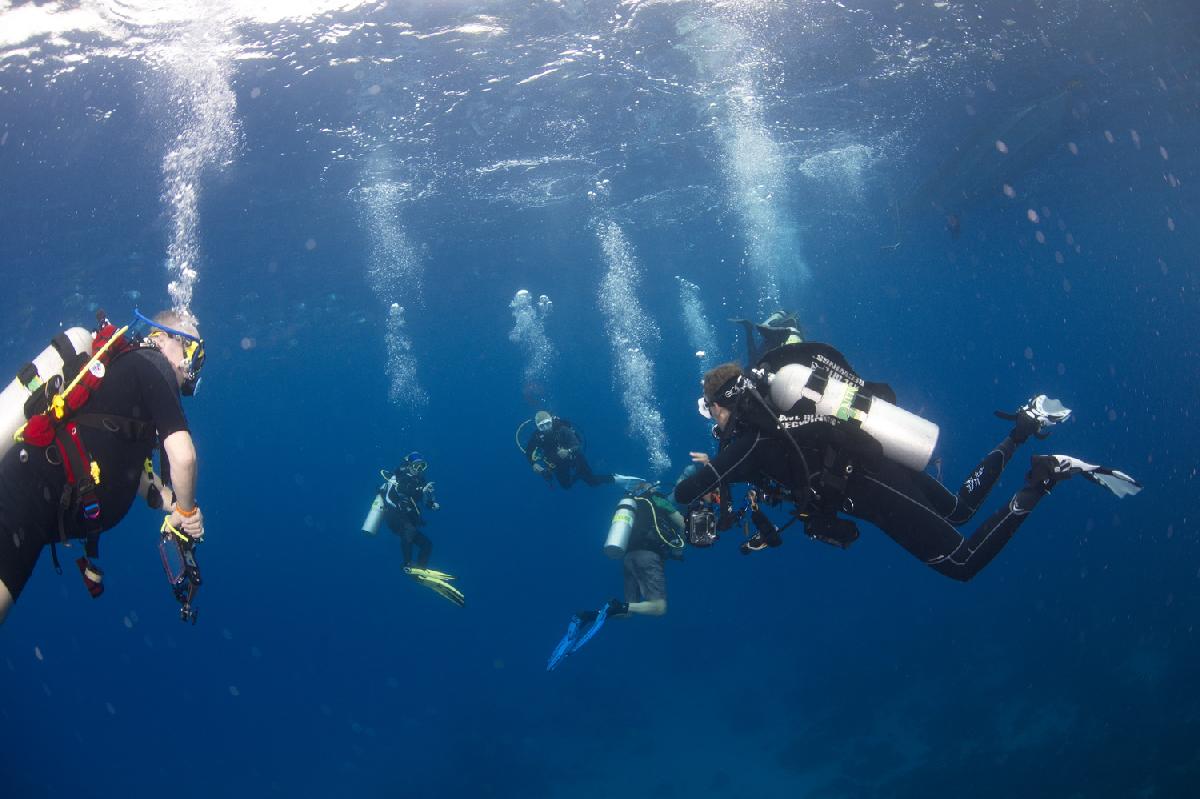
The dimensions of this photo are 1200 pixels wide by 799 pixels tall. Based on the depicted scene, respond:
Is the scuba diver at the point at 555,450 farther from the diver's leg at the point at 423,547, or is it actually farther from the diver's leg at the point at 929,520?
the diver's leg at the point at 929,520

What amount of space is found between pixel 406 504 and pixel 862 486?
9023mm

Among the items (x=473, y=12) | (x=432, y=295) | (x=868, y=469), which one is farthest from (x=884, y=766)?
(x=432, y=295)

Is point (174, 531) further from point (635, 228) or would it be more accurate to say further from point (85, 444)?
point (635, 228)

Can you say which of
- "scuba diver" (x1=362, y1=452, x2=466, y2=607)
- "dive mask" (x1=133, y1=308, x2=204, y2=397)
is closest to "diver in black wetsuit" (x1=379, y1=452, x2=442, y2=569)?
"scuba diver" (x1=362, y1=452, x2=466, y2=607)

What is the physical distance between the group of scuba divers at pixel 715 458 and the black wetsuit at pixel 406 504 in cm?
696

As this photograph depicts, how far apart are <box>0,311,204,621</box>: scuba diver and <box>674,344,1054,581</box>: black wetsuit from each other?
3590mm

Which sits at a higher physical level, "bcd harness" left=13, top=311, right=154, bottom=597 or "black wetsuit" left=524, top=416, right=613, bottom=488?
"bcd harness" left=13, top=311, right=154, bottom=597

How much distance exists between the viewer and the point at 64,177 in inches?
590

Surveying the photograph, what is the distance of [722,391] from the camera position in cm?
501

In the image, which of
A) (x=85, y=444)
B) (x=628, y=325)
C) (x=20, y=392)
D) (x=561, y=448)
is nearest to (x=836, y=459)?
(x=85, y=444)

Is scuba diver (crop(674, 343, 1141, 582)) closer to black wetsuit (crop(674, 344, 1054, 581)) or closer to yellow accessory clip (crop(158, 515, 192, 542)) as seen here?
black wetsuit (crop(674, 344, 1054, 581))

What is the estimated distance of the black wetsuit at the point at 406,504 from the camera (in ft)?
38.8

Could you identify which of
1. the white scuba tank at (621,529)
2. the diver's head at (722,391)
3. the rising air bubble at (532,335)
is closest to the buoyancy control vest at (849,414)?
the diver's head at (722,391)

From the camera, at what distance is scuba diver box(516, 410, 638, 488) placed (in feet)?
41.4
